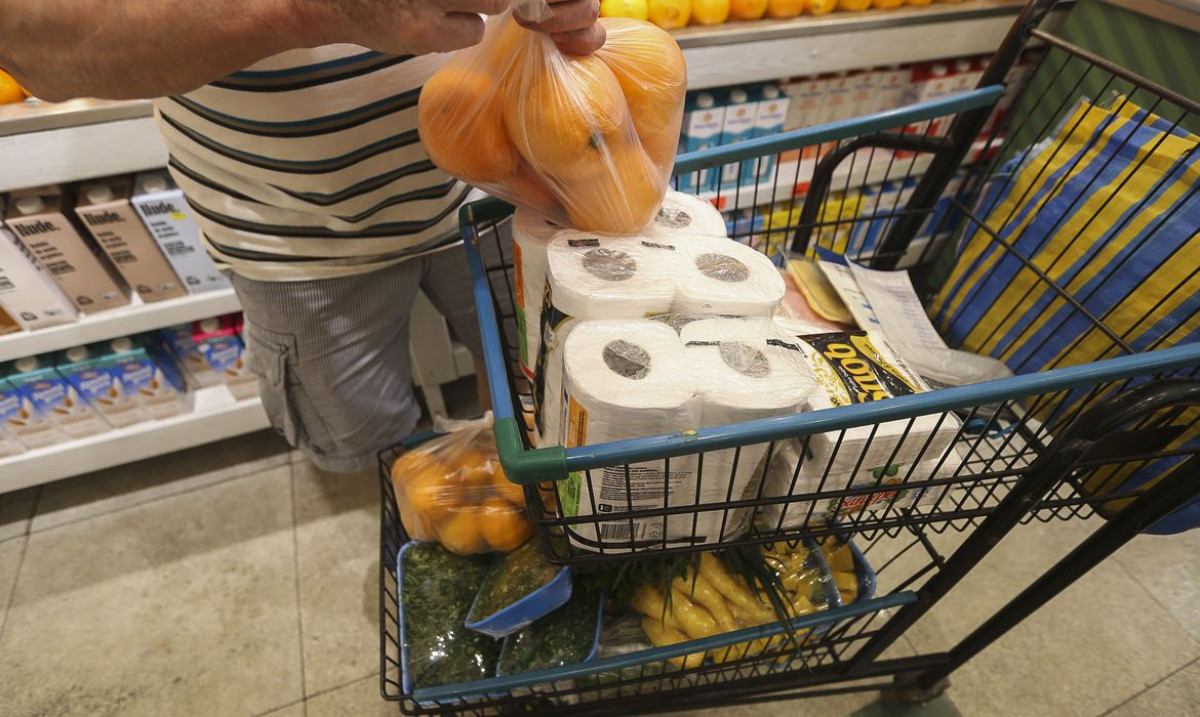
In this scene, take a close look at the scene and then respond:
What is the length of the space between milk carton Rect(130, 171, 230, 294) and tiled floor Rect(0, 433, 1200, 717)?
0.59 metres

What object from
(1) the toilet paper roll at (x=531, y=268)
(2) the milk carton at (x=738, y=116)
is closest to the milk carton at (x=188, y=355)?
(1) the toilet paper roll at (x=531, y=268)

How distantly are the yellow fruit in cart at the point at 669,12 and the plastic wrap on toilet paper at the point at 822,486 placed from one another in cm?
100

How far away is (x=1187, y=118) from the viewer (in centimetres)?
95

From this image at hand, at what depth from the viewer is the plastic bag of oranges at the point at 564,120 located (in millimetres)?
601

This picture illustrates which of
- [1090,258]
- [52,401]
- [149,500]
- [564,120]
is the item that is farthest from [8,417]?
[1090,258]

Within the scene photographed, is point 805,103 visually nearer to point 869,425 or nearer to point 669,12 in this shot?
point 669,12

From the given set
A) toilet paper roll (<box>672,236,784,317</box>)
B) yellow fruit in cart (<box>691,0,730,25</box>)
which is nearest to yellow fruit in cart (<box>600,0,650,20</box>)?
yellow fruit in cart (<box>691,0,730,25</box>)

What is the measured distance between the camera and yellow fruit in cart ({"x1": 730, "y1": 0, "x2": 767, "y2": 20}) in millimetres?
1289

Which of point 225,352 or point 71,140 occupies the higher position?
point 71,140

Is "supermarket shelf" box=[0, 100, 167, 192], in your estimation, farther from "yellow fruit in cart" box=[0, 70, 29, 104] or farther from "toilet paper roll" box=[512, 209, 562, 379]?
"toilet paper roll" box=[512, 209, 562, 379]

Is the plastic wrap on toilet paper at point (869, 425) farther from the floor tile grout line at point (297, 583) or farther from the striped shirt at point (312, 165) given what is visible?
the floor tile grout line at point (297, 583)

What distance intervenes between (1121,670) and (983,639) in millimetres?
559

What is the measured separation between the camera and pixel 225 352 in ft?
4.71

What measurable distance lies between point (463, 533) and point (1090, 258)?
103 cm
